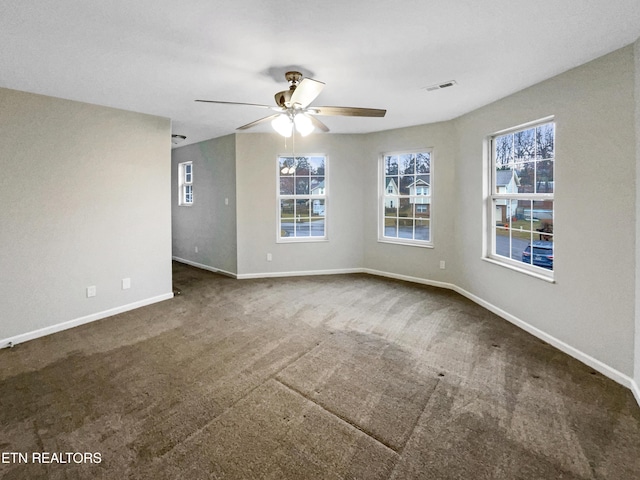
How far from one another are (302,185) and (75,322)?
3759 millimetres

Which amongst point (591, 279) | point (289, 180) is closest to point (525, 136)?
point (591, 279)

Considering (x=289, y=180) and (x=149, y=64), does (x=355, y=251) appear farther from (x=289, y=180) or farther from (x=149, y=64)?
(x=149, y=64)

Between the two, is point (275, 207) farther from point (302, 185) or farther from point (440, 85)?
point (440, 85)

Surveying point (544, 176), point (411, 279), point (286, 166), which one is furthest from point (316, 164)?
point (544, 176)

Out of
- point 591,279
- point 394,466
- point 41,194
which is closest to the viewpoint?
point 394,466

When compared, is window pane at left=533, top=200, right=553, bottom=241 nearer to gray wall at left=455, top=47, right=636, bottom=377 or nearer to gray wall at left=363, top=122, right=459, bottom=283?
gray wall at left=455, top=47, right=636, bottom=377

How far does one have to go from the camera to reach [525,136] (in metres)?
3.44

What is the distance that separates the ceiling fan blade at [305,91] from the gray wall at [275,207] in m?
2.85

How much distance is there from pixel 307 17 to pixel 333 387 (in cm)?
251

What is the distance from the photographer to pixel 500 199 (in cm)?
389

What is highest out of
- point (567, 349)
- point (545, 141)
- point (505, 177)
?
point (545, 141)

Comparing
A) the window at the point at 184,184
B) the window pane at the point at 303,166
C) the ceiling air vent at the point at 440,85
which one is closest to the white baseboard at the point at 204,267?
the window at the point at 184,184

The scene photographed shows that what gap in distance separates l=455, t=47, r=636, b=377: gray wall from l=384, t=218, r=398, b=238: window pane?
2309mm

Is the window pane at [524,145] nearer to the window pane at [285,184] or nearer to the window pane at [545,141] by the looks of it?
the window pane at [545,141]
